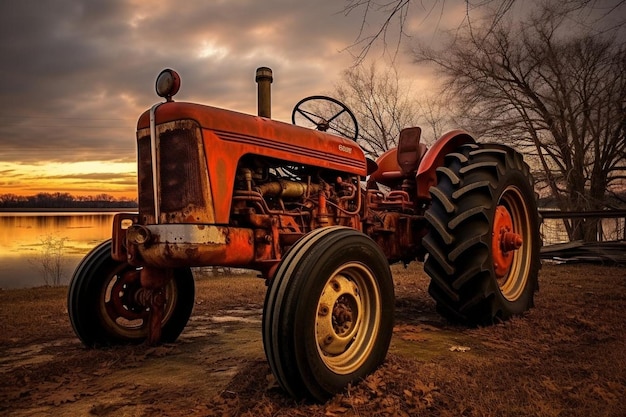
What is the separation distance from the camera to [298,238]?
3.27 metres

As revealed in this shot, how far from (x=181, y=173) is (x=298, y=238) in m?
0.89

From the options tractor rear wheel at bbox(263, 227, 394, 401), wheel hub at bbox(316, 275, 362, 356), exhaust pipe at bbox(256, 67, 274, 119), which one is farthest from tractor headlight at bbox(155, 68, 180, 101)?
wheel hub at bbox(316, 275, 362, 356)

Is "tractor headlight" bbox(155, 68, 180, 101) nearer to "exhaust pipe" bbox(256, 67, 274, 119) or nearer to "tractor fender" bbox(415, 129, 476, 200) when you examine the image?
"exhaust pipe" bbox(256, 67, 274, 119)

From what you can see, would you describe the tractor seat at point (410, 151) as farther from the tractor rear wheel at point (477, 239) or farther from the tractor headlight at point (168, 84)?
the tractor headlight at point (168, 84)

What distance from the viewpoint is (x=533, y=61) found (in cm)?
1285

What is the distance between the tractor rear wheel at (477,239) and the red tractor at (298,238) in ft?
0.04

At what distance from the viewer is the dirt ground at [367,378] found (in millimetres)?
2314

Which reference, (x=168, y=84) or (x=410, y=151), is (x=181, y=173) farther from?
(x=410, y=151)

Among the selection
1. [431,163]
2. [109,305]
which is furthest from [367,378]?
[431,163]

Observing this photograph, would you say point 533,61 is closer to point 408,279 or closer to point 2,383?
point 408,279

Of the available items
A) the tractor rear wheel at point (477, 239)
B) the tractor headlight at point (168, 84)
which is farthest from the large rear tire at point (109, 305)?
the tractor rear wheel at point (477, 239)

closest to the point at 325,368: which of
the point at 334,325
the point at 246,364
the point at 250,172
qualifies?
the point at 334,325

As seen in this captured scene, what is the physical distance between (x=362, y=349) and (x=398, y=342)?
96 centimetres

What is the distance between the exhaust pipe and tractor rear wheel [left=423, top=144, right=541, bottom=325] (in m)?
1.50
